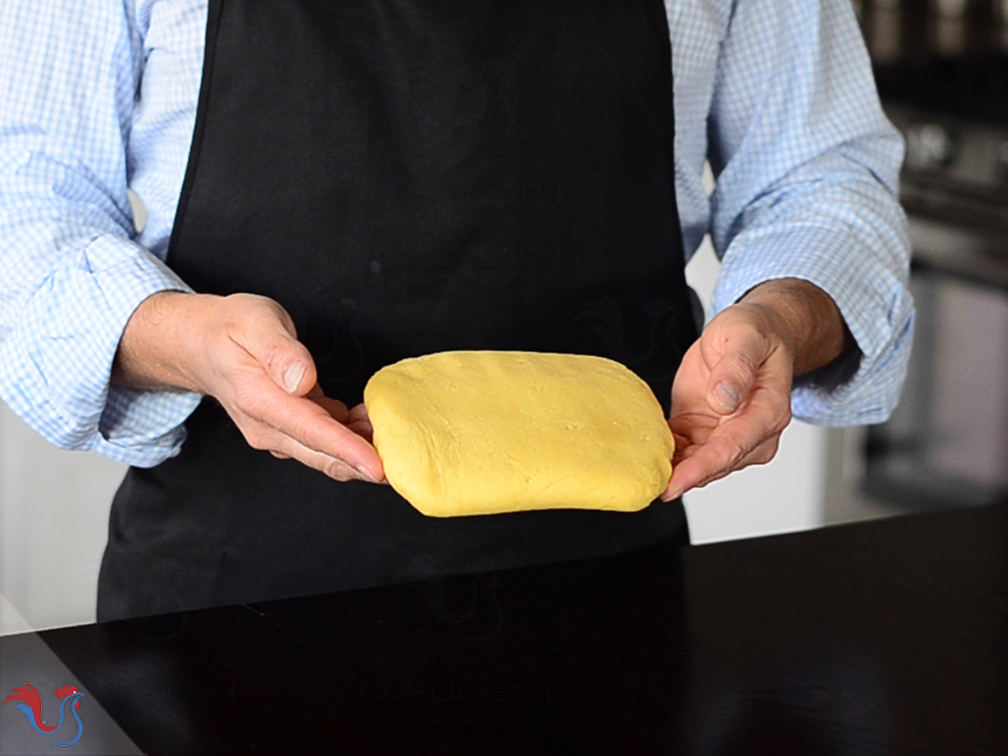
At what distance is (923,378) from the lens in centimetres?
219

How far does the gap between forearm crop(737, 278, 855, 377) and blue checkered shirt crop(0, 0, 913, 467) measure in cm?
1

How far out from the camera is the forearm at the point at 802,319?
3.02 ft

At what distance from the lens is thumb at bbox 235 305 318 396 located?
735mm

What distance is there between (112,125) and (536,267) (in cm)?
35

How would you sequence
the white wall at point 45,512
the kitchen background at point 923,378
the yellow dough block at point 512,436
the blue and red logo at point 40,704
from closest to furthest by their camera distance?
the blue and red logo at point 40,704, the yellow dough block at point 512,436, the white wall at point 45,512, the kitchen background at point 923,378

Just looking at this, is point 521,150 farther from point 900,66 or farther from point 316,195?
point 900,66

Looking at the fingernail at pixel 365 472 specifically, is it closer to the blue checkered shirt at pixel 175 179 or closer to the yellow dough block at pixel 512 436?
the yellow dough block at pixel 512 436

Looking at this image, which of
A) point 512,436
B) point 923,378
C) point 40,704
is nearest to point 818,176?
point 512,436

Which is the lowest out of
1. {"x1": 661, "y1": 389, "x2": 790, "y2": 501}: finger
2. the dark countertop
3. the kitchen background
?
the kitchen background

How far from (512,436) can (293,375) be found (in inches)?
6.0

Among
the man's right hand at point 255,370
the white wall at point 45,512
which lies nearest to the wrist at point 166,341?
the man's right hand at point 255,370

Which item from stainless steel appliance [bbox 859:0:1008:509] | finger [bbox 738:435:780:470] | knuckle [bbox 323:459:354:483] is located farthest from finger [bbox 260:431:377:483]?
stainless steel appliance [bbox 859:0:1008:509]

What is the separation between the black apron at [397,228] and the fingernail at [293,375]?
0.22 meters

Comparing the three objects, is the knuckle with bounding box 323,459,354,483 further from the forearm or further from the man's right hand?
the forearm
